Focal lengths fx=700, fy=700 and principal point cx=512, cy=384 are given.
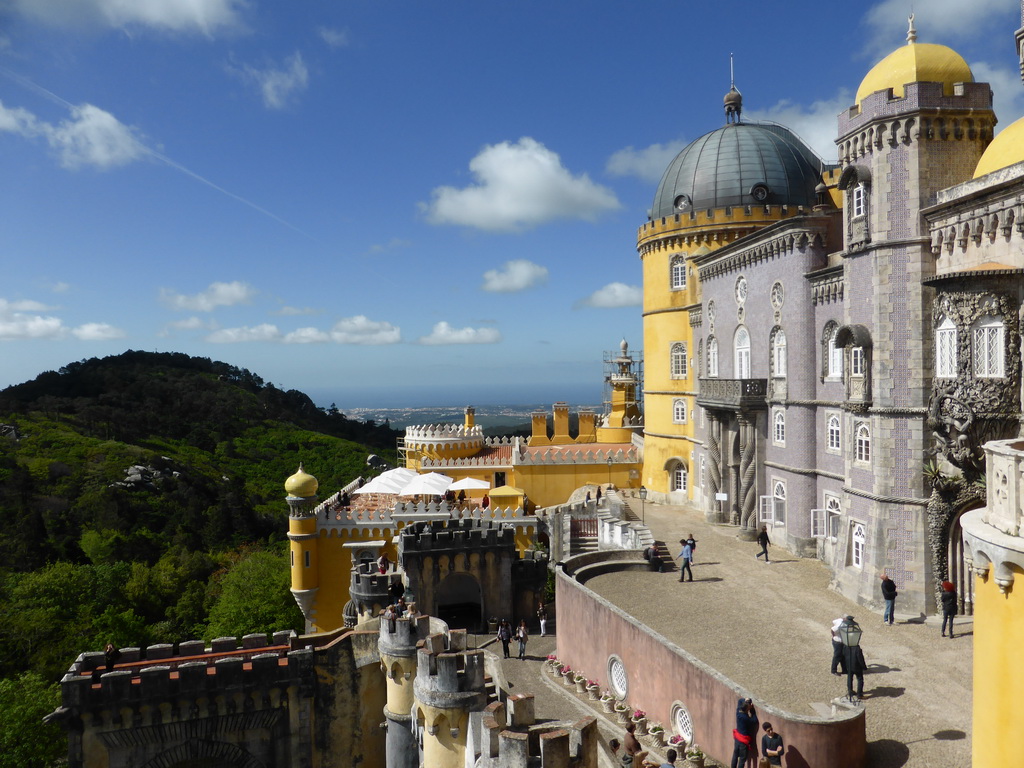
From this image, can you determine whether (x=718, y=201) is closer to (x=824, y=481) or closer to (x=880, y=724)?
(x=824, y=481)

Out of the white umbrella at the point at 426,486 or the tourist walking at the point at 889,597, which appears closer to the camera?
the tourist walking at the point at 889,597

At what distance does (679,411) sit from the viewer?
109 ft

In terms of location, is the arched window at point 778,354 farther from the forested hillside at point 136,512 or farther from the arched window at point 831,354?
the forested hillside at point 136,512

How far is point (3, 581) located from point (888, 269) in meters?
41.3

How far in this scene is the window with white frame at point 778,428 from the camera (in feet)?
80.0

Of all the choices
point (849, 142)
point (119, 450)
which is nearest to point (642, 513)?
point (849, 142)

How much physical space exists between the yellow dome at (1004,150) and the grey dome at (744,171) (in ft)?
46.6

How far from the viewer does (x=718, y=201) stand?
30797 mm

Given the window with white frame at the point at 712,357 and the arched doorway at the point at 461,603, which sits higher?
the window with white frame at the point at 712,357

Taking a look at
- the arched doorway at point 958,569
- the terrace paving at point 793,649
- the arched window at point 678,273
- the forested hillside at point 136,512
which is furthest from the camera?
the arched window at point 678,273

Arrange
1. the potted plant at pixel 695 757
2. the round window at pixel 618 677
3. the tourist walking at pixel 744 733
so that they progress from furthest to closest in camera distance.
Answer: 1. the round window at pixel 618 677
2. the potted plant at pixel 695 757
3. the tourist walking at pixel 744 733

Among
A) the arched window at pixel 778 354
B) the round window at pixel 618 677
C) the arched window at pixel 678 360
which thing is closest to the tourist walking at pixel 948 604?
the round window at pixel 618 677

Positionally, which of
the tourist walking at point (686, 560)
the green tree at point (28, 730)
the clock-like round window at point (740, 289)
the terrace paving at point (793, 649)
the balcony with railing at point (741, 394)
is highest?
the clock-like round window at point (740, 289)

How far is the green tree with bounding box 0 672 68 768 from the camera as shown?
21.2 m
